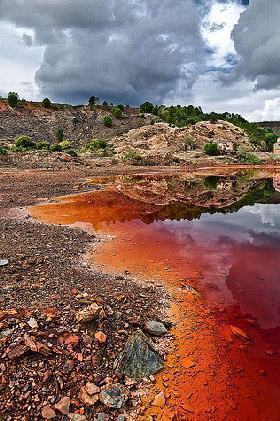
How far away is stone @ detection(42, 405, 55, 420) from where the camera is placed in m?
5.55

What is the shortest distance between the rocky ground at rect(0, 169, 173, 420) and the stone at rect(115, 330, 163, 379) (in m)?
0.02

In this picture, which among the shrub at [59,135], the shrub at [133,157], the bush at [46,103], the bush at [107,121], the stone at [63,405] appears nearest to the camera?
the stone at [63,405]

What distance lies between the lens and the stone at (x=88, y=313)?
7.43 m

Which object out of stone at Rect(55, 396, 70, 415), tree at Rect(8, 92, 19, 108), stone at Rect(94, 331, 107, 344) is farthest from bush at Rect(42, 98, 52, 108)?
stone at Rect(55, 396, 70, 415)

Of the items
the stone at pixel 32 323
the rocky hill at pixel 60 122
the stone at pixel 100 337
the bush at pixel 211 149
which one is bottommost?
the stone at pixel 100 337

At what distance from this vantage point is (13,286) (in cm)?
905

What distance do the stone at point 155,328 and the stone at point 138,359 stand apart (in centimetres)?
62

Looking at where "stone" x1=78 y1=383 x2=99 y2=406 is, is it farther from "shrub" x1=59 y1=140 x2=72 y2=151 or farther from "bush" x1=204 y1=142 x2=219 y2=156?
"shrub" x1=59 y1=140 x2=72 y2=151

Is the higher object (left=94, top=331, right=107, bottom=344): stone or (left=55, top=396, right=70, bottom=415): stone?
(left=94, top=331, right=107, bottom=344): stone

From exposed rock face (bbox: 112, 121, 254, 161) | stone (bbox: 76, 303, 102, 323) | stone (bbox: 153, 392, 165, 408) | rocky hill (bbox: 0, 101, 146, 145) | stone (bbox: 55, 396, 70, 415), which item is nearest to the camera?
stone (bbox: 55, 396, 70, 415)

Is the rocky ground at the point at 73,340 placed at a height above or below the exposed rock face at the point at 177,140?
below

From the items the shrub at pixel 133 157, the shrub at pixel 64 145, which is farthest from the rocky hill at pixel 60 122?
the shrub at pixel 133 157

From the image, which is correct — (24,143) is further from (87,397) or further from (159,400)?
(159,400)

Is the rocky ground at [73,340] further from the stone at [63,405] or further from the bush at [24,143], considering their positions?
the bush at [24,143]
